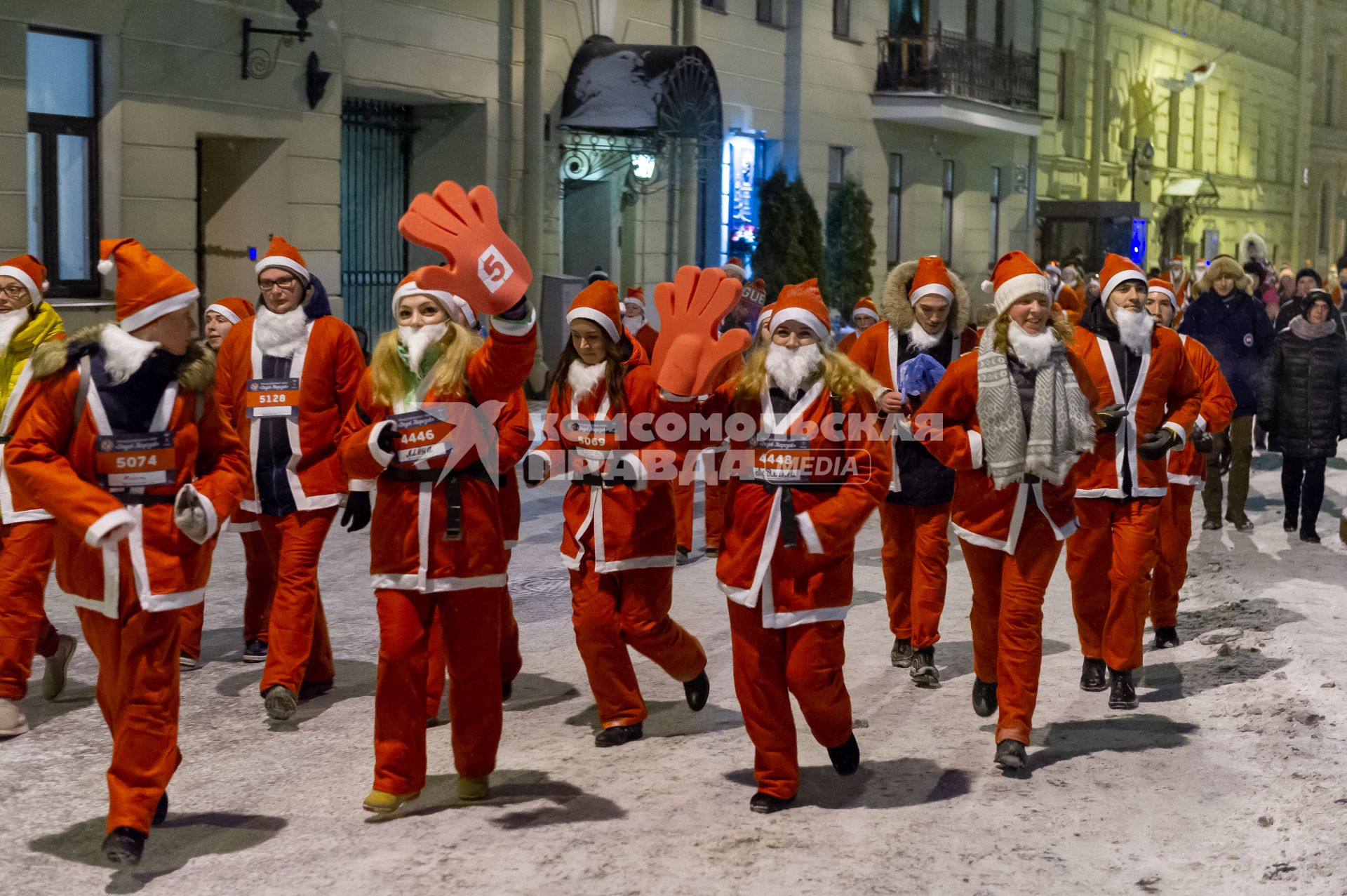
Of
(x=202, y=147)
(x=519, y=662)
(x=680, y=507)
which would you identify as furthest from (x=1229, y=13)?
(x=519, y=662)

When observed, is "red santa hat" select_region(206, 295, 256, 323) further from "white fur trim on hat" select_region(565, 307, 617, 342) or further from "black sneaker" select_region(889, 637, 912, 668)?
"black sneaker" select_region(889, 637, 912, 668)

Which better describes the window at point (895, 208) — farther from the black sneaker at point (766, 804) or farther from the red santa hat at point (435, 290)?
the black sneaker at point (766, 804)

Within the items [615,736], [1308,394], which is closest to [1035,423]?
[615,736]

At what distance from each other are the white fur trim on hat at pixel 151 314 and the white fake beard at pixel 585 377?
1809 millimetres

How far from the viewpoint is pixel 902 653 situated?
8156 millimetres

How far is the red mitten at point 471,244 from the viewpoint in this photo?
17.6ft

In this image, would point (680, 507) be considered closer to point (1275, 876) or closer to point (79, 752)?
point (79, 752)

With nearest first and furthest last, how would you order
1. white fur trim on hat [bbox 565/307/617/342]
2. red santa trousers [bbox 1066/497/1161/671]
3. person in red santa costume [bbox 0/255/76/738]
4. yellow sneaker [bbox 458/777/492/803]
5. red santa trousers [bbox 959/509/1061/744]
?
yellow sneaker [bbox 458/777/492/803], red santa trousers [bbox 959/509/1061/744], white fur trim on hat [bbox 565/307/617/342], person in red santa costume [bbox 0/255/76/738], red santa trousers [bbox 1066/497/1161/671]

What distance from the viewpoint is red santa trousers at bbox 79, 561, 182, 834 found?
207 inches

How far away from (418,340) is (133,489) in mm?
1111

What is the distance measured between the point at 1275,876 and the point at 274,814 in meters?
3.39

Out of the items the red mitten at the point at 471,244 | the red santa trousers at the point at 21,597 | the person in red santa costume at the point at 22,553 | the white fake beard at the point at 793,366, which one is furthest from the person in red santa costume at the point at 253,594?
the white fake beard at the point at 793,366

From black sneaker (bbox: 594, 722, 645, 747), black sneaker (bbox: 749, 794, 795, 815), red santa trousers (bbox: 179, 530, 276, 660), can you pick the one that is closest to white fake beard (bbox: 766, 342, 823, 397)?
black sneaker (bbox: 749, 794, 795, 815)

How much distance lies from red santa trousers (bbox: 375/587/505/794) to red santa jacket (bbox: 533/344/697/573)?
0.91m
